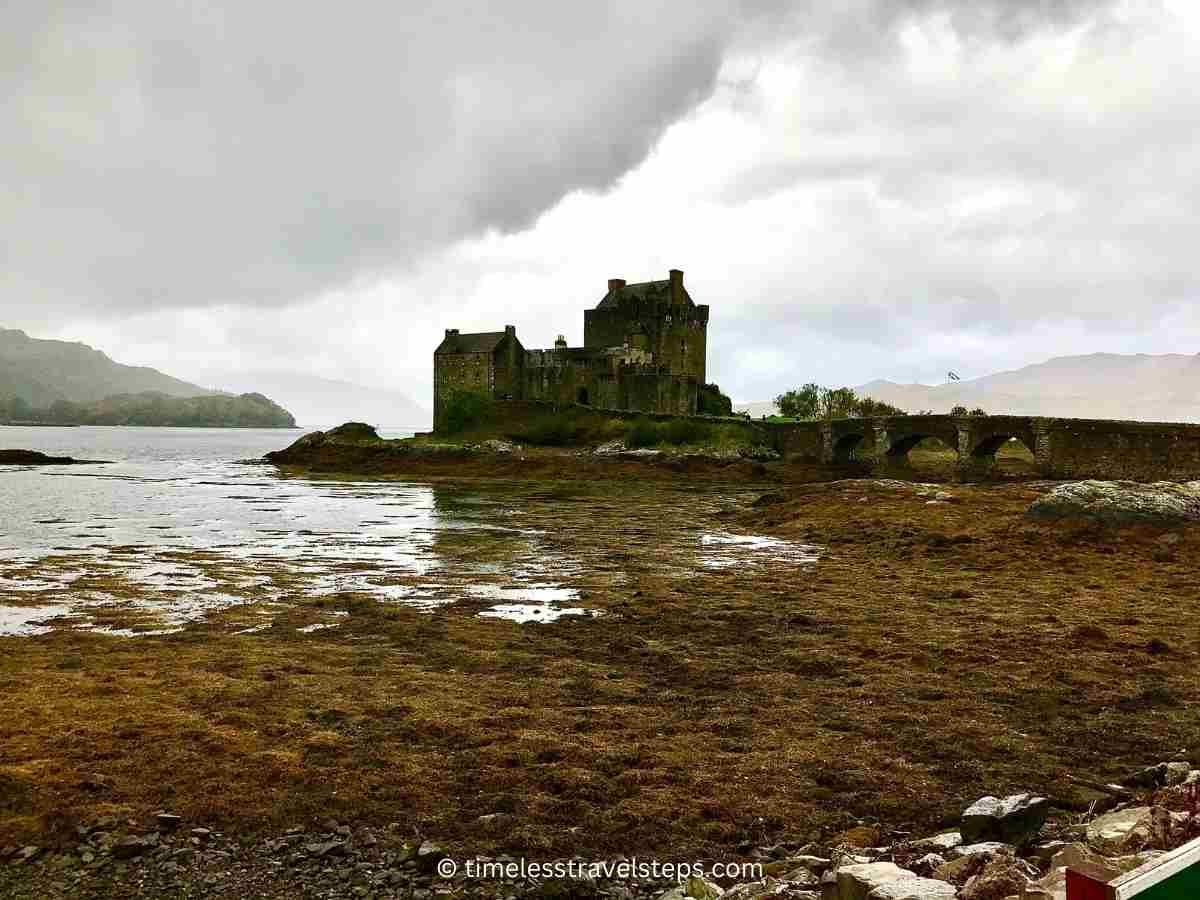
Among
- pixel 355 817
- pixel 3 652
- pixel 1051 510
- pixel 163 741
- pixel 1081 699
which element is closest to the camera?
pixel 355 817

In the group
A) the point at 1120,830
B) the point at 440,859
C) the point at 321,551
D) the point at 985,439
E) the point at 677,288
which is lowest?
the point at 321,551

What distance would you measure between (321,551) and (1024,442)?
48.9 metres

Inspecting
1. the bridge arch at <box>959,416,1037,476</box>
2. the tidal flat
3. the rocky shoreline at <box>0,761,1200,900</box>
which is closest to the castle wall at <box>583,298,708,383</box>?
the bridge arch at <box>959,416,1037,476</box>


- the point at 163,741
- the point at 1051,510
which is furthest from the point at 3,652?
the point at 1051,510

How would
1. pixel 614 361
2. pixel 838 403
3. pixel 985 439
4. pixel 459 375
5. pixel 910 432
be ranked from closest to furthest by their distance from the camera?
1. pixel 985 439
2. pixel 910 432
3. pixel 614 361
4. pixel 459 375
5. pixel 838 403

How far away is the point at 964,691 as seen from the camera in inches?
351

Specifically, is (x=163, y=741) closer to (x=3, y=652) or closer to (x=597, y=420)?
(x=3, y=652)

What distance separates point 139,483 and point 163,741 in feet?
166

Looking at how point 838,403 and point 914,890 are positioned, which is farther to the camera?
point 838,403

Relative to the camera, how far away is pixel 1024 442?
55.2m

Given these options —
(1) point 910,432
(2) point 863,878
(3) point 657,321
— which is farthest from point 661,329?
(2) point 863,878

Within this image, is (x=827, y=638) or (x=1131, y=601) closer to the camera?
(x=827, y=638)

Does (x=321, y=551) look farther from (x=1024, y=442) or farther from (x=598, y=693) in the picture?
(x=1024, y=442)

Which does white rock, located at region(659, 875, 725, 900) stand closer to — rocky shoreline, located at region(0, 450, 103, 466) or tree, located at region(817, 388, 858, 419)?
rocky shoreline, located at region(0, 450, 103, 466)
